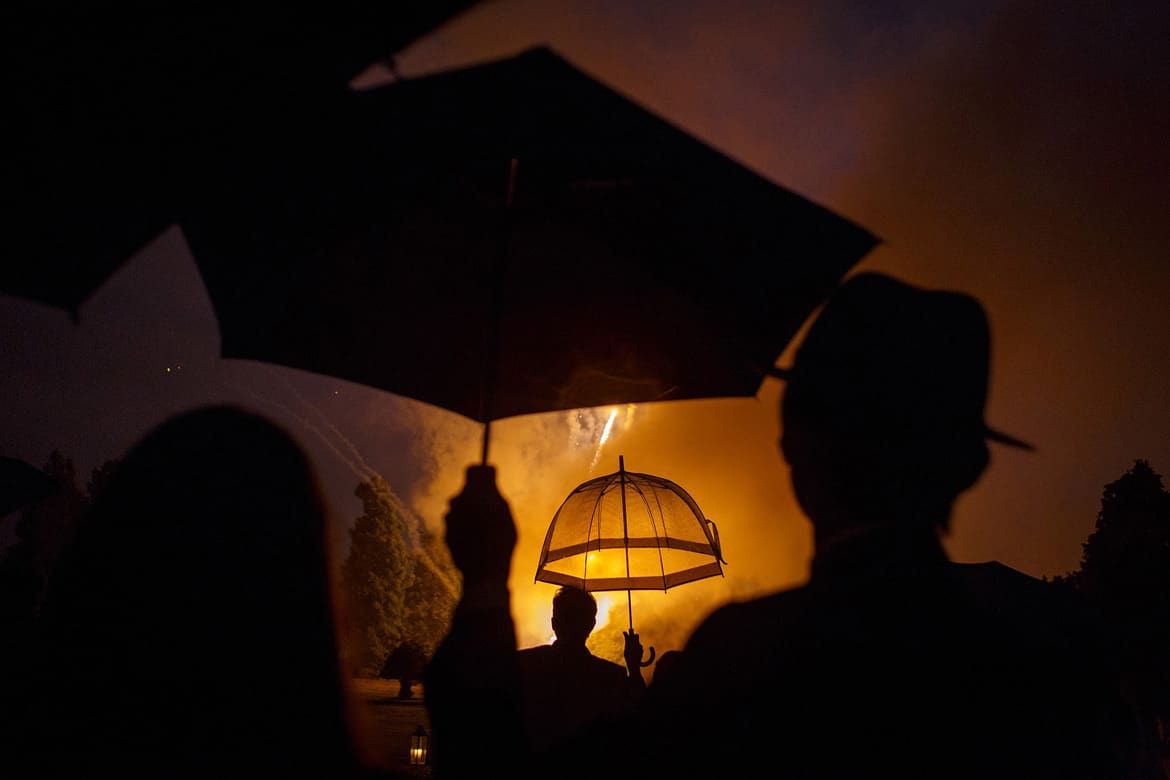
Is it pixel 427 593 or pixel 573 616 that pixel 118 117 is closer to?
pixel 573 616

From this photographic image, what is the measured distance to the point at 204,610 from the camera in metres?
1.07

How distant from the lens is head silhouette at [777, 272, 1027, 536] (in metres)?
1.53

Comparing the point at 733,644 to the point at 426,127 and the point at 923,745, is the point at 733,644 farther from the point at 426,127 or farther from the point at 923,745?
the point at 426,127

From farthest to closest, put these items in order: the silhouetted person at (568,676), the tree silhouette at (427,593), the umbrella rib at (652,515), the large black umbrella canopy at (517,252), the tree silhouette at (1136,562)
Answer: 1. the tree silhouette at (427,593)
2. the tree silhouette at (1136,562)
3. the umbrella rib at (652,515)
4. the silhouetted person at (568,676)
5. the large black umbrella canopy at (517,252)

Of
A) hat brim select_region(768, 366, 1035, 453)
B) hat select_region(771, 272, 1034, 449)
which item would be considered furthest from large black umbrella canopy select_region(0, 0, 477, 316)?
hat brim select_region(768, 366, 1035, 453)

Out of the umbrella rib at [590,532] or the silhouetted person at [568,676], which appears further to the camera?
the umbrella rib at [590,532]

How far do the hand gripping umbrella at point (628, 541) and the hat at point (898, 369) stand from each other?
379cm

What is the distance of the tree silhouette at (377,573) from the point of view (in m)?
14.6

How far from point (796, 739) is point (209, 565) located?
1381mm

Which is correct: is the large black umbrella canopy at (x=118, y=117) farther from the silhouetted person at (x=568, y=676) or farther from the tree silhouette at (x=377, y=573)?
the tree silhouette at (x=377, y=573)

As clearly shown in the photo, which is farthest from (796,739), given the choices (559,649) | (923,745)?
(559,649)

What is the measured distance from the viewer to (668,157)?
6.78 ft

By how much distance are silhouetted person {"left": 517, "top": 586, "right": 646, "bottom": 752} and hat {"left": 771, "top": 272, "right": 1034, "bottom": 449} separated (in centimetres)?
244

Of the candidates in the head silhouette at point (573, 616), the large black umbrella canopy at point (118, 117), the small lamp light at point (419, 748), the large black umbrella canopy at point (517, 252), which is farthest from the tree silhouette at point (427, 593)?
the large black umbrella canopy at point (118, 117)
